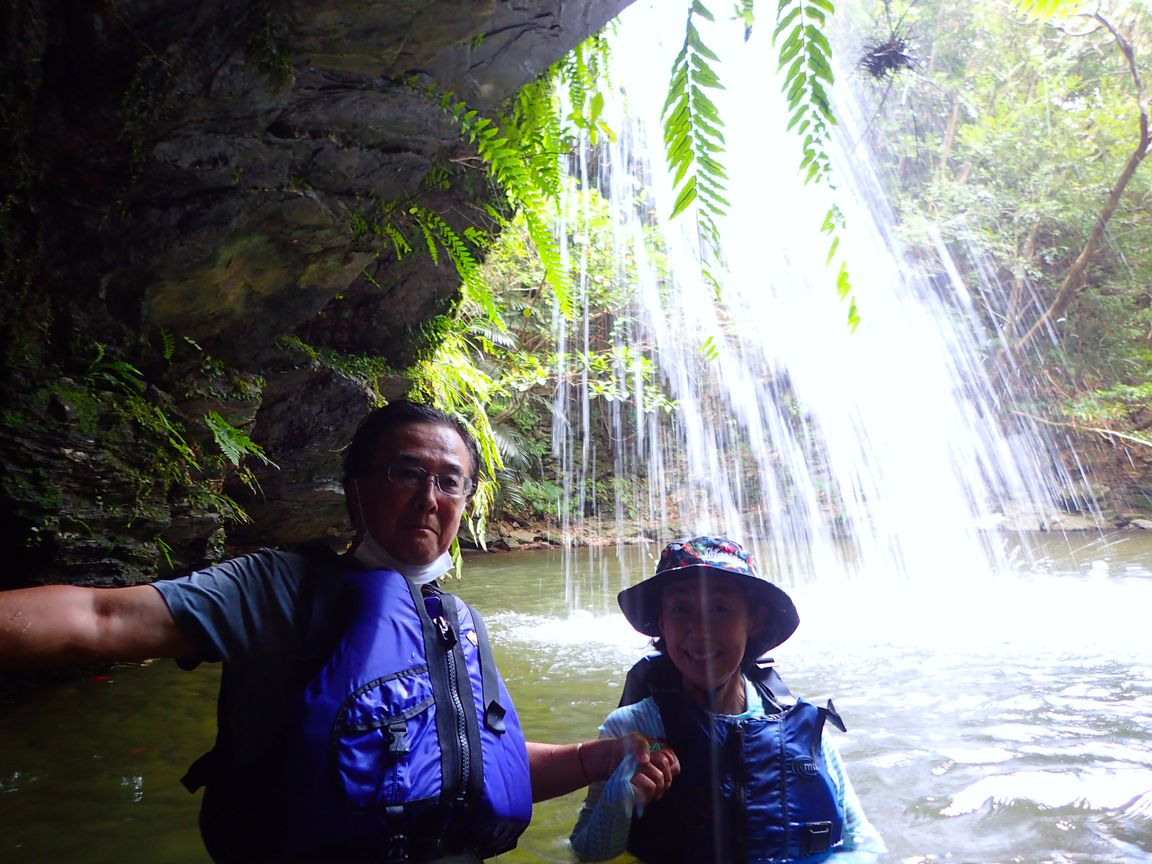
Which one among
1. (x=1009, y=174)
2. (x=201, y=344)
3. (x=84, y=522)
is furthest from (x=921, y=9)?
(x=84, y=522)

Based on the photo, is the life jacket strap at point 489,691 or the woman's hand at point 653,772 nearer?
the life jacket strap at point 489,691

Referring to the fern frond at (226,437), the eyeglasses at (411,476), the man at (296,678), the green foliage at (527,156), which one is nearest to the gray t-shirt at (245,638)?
the man at (296,678)

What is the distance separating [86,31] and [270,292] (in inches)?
74.8

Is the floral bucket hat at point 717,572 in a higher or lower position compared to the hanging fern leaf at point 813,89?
lower

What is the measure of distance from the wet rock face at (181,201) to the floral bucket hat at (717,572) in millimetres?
2489

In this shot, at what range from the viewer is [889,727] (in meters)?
4.88

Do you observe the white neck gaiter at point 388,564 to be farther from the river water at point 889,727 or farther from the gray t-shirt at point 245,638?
the river water at point 889,727

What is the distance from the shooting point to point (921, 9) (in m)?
19.2

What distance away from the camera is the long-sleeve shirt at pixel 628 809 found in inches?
82.1

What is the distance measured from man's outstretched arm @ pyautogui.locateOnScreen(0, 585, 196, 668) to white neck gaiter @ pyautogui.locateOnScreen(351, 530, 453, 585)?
1.75ft

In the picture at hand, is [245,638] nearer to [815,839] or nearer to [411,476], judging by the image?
[411,476]

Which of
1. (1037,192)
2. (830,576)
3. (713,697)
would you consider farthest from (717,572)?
(1037,192)

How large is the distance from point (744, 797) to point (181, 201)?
3892 millimetres

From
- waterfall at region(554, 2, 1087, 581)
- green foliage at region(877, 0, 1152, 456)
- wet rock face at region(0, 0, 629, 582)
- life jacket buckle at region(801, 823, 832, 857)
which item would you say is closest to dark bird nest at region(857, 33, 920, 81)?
wet rock face at region(0, 0, 629, 582)
